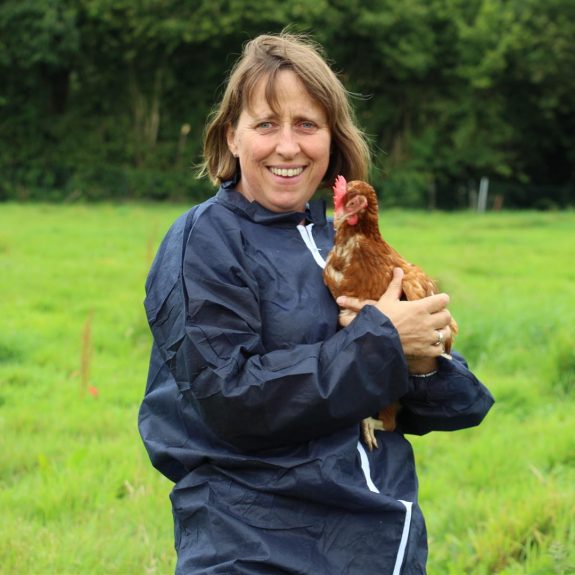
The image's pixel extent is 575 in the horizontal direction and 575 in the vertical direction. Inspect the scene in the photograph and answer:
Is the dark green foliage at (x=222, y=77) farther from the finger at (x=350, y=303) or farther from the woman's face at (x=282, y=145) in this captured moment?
the finger at (x=350, y=303)

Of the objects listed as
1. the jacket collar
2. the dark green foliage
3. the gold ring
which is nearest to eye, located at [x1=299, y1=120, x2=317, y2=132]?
the jacket collar

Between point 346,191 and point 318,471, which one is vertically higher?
point 346,191

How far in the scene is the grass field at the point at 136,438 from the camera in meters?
3.51

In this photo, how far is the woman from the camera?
6.13 feet

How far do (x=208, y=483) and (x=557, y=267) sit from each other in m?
10.1

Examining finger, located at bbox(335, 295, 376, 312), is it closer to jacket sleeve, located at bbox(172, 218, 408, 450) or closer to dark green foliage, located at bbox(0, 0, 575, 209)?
jacket sleeve, located at bbox(172, 218, 408, 450)

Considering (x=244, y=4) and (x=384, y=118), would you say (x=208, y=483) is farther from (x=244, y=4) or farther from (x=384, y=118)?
(x=384, y=118)

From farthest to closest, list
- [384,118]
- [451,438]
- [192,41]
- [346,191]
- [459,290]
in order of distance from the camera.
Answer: [384,118] < [192,41] < [459,290] < [451,438] < [346,191]

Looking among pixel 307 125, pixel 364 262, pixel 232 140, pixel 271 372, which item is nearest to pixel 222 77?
pixel 232 140

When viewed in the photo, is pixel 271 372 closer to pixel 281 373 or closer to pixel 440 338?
pixel 281 373

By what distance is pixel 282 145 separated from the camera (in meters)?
2.14

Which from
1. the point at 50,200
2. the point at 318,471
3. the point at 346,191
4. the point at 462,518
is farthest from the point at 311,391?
the point at 50,200

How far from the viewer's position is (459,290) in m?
8.59

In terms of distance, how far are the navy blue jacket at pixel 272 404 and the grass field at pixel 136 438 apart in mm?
1474
